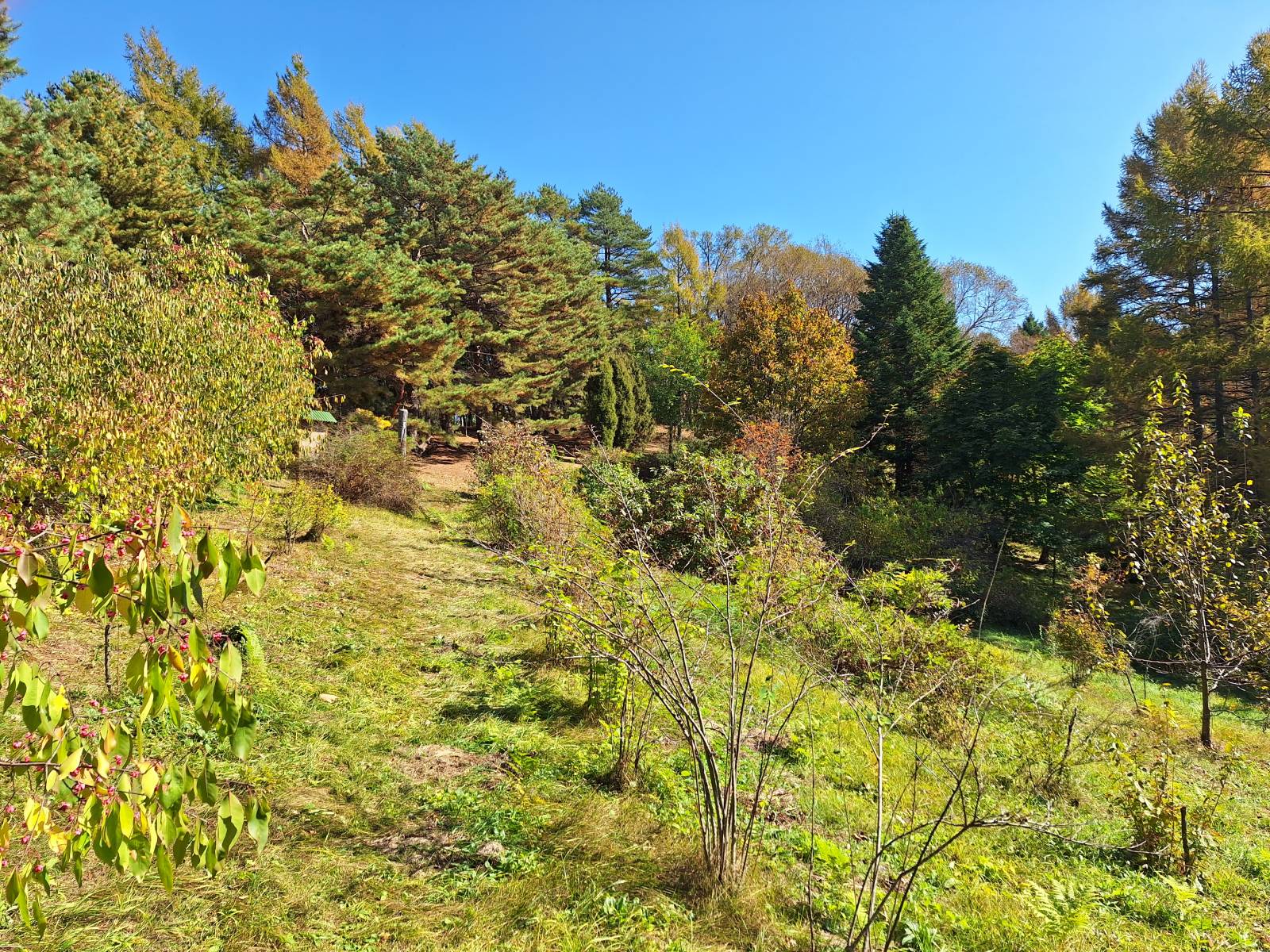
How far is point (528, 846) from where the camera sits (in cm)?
324

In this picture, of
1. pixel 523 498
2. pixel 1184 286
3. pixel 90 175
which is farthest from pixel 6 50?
pixel 1184 286

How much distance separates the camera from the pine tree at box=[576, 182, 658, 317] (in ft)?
118

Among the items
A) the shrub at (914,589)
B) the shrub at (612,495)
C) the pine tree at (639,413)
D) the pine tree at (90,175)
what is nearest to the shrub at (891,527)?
the shrub at (612,495)

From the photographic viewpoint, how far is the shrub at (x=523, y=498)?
329 inches

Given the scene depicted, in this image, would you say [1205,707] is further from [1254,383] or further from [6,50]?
[6,50]

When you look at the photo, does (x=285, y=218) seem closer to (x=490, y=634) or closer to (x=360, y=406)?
(x=360, y=406)

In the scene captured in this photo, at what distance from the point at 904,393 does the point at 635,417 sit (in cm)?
1093

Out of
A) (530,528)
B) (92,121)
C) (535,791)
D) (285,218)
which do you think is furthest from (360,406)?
(535,791)

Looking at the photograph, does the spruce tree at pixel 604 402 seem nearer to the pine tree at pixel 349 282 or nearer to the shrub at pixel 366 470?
the pine tree at pixel 349 282

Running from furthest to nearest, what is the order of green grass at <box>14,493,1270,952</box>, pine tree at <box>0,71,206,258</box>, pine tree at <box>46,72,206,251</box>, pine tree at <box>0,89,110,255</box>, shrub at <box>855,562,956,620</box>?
pine tree at <box>46,72,206,251</box>, pine tree at <box>0,71,206,258</box>, pine tree at <box>0,89,110,255</box>, shrub at <box>855,562,956,620</box>, green grass at <box>14,493,1270,952</box>

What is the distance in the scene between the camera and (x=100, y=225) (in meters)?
13.7

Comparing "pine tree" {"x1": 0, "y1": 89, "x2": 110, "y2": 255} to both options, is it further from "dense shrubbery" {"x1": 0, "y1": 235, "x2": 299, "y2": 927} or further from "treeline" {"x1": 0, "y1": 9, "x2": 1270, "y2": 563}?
"dense shrubbery" {"x1": 0, "y1": 235, "x2": 299, "y2": 927}

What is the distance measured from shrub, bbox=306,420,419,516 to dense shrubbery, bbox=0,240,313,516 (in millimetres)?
4043

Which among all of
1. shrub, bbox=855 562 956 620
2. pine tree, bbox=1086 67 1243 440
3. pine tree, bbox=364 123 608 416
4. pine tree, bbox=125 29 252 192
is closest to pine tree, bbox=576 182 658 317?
pine tree, bbox=364 123 608 416
